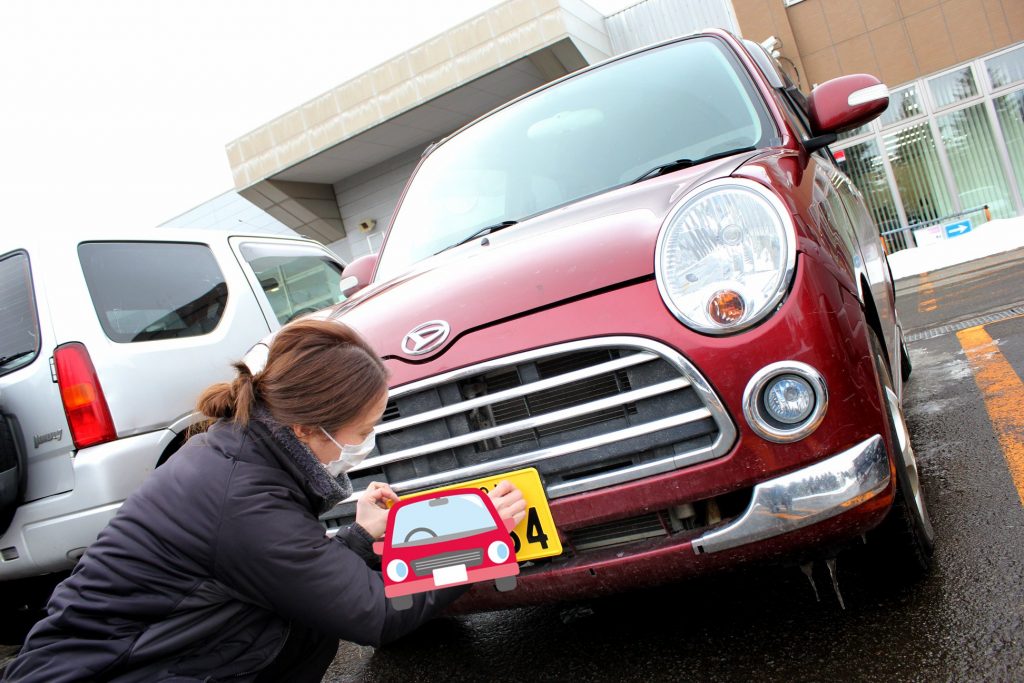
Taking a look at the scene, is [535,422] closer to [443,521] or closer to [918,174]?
[443,521]

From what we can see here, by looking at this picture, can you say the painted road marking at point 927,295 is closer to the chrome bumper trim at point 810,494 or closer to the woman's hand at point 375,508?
the chrome bumper trim at point 810,494

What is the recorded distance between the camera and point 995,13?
1494 cm

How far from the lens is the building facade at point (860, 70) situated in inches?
599

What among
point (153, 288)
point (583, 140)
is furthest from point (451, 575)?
point (153, 288)

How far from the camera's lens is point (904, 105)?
51.9 ft

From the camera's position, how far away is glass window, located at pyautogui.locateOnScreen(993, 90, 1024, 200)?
1509cm

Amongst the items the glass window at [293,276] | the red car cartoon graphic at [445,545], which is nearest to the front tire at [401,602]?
the red car cartoon graphic at [445,545]

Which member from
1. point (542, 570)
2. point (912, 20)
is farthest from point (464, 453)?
point (912, 20)

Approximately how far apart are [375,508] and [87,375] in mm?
1783

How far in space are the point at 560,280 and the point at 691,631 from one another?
110 cm

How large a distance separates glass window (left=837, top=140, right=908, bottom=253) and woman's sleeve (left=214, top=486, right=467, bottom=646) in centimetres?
1676

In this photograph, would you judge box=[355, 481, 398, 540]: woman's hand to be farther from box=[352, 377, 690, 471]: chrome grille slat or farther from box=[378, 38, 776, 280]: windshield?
box=[378, 38, 776, 280]: windshield

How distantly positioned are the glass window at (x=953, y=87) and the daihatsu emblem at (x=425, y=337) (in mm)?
16848

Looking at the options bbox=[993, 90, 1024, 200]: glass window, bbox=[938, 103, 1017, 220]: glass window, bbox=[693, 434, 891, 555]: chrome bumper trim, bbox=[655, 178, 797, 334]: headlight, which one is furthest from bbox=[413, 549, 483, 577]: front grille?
bbox=[993, 90, 1024, 200]: glass window
